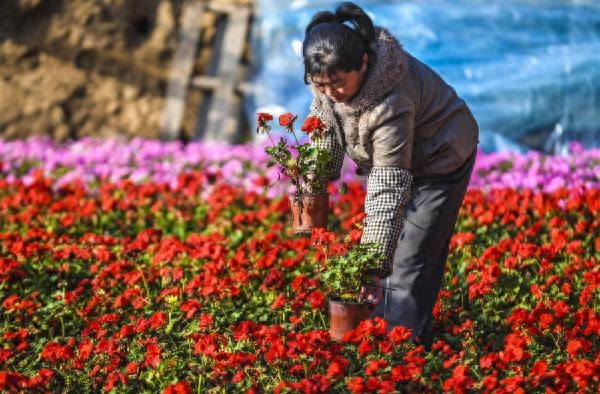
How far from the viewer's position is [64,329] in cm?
436

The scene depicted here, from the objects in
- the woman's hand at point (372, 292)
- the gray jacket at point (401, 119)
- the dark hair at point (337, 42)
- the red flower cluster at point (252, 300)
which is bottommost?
the red flower cluster at point (252, 300)

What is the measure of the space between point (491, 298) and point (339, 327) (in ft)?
3.53

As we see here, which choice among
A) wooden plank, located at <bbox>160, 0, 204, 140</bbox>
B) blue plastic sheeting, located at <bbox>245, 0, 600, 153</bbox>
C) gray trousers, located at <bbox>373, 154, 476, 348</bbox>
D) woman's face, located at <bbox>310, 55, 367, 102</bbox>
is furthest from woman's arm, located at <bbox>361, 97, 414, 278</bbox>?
wooden plank, located at <bbox>160, 0, 204, 140</bbox>

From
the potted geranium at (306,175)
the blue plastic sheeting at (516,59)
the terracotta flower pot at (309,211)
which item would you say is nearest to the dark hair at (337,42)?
the potted geranium at (306,175)

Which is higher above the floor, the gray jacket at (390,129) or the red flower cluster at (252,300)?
the gray jacket at (390,129)

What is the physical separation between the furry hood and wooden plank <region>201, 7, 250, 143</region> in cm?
524

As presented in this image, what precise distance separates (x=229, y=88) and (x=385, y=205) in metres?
5.56

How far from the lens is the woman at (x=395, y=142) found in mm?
3301

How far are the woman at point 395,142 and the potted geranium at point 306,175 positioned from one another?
88 millimetres

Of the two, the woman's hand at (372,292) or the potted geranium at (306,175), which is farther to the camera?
the potted geranium at (306,175)

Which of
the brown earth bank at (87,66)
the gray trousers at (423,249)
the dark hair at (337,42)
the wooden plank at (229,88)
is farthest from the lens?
the wooden plank at (229,88)

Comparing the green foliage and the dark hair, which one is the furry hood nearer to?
the dark hair

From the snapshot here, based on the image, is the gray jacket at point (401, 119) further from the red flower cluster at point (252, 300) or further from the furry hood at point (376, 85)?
the red flower cluster at point (252, 300)

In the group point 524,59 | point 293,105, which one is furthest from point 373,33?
point 293,105
